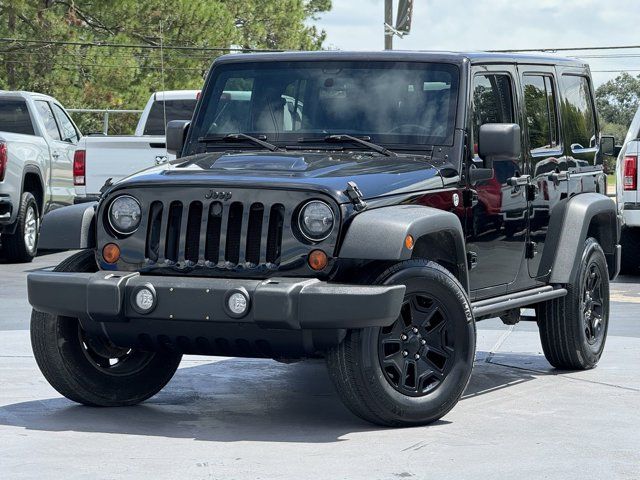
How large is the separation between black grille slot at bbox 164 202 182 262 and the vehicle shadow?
842mm

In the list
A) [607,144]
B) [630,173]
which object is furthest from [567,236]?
[630,173]

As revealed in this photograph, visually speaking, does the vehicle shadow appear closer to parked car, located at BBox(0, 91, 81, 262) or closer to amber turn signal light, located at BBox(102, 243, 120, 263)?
amber turn signal light, located at BBox(102, 243, 120, 263)

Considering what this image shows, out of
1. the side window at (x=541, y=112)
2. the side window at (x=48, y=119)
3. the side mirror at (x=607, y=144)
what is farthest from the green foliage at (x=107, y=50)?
the side window at (x=541, y=112)

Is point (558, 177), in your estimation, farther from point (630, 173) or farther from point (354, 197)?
point (630, 173)

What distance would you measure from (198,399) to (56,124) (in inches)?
491

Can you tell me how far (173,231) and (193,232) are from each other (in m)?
0.11

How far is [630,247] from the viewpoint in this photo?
16531 millimetres

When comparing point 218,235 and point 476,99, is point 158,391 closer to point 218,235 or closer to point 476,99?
point 218,235

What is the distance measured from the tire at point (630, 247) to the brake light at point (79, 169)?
6525mm

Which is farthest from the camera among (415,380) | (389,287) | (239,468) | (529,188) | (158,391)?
(529,188)

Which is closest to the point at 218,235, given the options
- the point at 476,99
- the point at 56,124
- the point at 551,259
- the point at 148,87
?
the point at 476,99

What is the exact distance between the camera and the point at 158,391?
8.27 metres

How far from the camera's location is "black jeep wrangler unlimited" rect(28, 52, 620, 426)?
278 inches

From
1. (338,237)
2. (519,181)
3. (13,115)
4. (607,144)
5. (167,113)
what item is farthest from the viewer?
(167,113)
